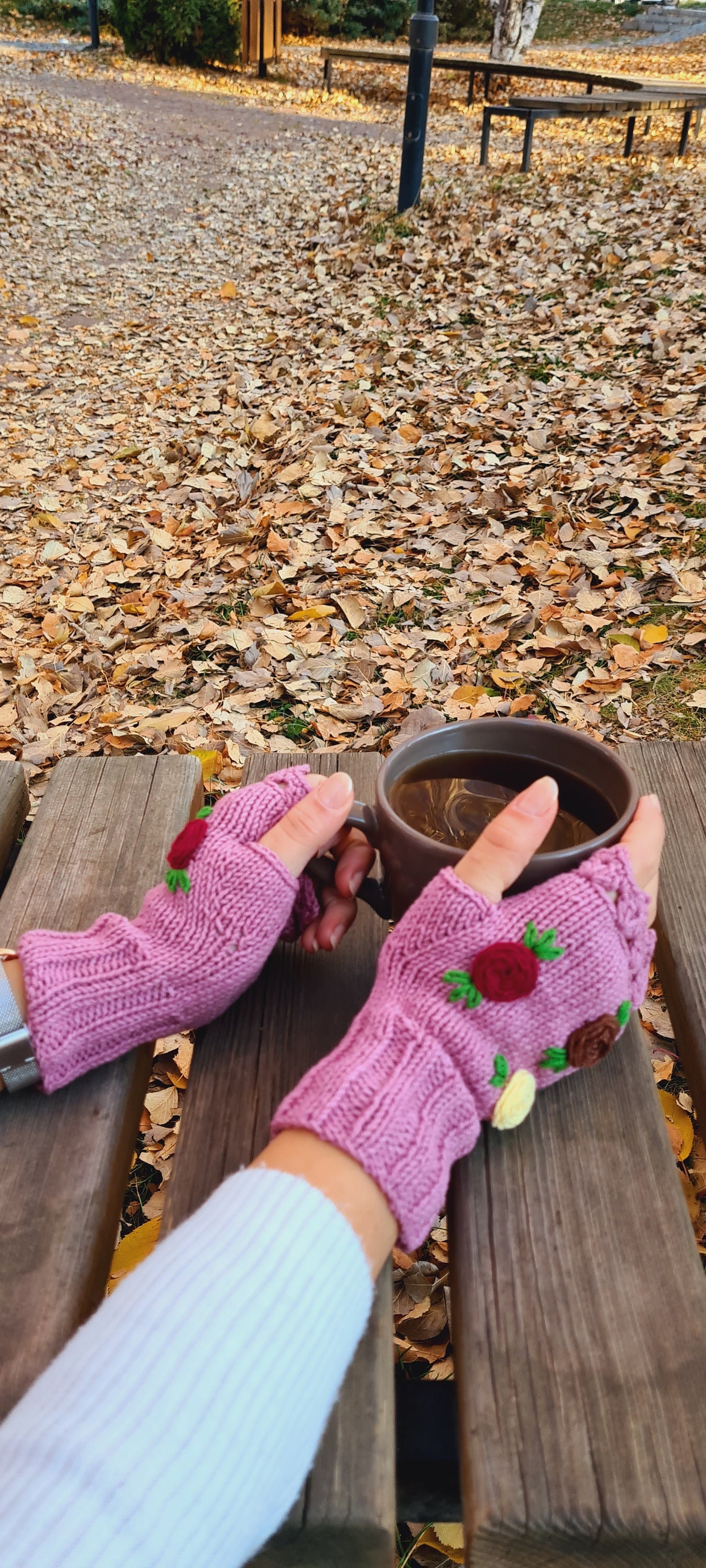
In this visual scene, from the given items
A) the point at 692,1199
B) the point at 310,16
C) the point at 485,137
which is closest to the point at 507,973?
the point at 692,1199

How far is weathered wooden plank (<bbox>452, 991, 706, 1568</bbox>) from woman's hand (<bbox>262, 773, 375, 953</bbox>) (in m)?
0.26

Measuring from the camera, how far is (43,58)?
529 inches

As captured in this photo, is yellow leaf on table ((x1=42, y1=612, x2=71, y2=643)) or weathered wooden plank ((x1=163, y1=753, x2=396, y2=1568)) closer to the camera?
weathered wooden plank ((x1=163, y1=753, x2=396, y2=1568))

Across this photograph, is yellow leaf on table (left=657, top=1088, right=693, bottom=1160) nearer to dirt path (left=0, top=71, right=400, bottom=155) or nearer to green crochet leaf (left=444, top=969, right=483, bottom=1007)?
green crochet leaf (left=444, top=969, right=483, bottom=1007)

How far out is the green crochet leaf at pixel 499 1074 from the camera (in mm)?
842

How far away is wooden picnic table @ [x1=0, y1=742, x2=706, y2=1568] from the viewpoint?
0.70 meters

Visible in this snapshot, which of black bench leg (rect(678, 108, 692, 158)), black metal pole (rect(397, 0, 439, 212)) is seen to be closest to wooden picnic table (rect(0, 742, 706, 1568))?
black metal pole (rect(397, 0, 439, 212))

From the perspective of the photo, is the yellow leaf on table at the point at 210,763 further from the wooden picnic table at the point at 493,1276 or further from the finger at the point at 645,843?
the finger at the point at 645,843

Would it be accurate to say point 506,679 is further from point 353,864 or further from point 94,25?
point 94,25

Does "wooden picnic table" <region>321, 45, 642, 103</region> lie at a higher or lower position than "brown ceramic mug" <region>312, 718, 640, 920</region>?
higher

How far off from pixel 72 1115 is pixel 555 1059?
0.45m

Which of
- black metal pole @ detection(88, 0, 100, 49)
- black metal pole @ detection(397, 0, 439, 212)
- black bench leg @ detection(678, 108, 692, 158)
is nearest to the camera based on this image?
black metal pole @ detection(397, 0, 439, 212)

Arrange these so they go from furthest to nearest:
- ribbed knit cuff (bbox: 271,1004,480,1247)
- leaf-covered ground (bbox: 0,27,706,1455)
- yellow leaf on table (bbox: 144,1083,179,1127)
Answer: leaf-covered ground (bbox: 0,27,706,1455) → yellow leaf on table (bbox: 144,1083,179,1127) → ribbed knit cuff (bbox: 271,1004,480,1247)

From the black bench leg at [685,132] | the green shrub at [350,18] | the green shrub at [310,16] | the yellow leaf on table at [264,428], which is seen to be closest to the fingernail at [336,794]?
the yellow leaf on table at [264,428]
